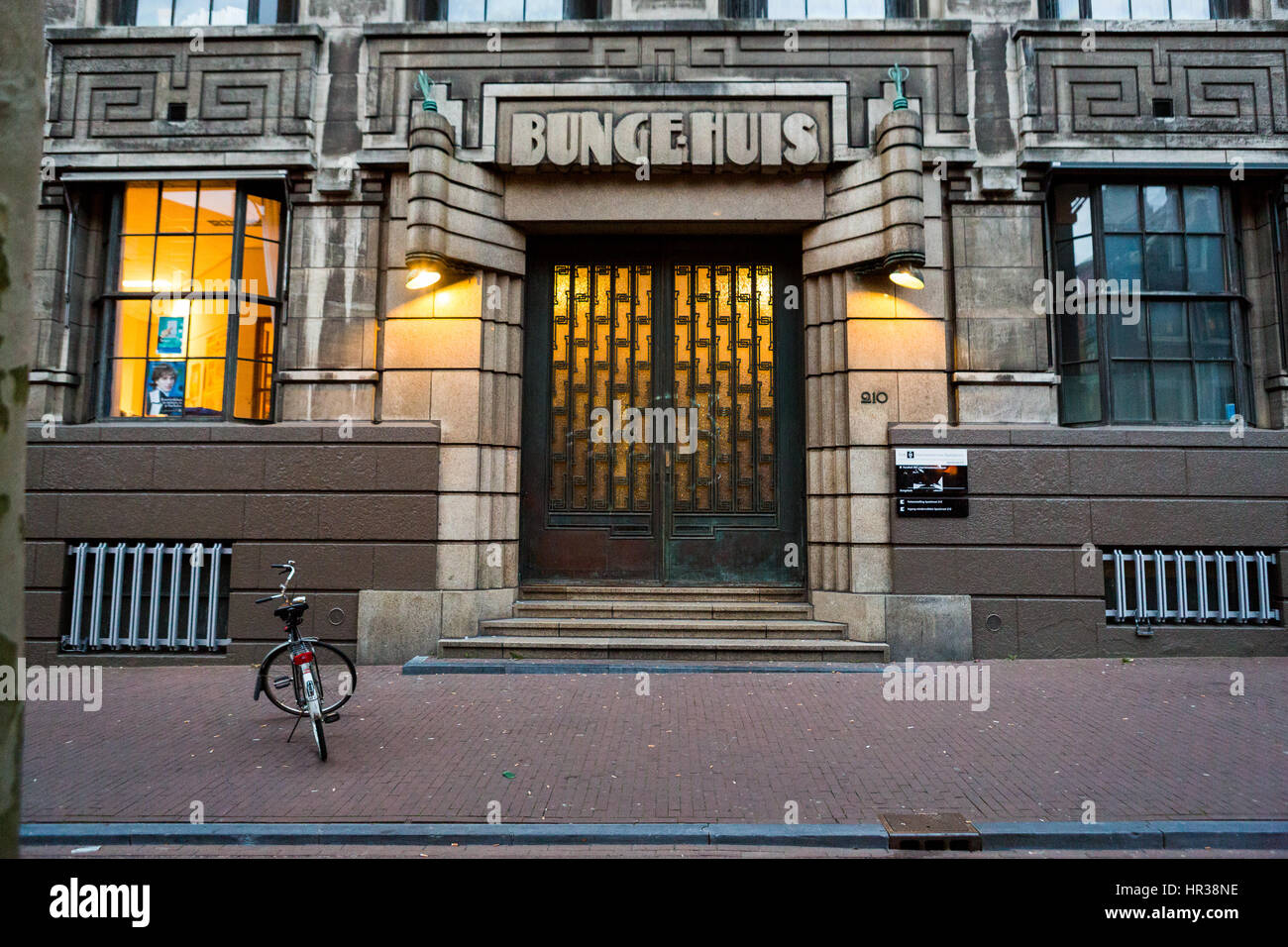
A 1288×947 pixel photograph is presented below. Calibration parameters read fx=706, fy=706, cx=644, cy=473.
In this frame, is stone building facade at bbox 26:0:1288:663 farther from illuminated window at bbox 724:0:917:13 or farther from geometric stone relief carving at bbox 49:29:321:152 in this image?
illuminated window at bbox 724:0:917:13

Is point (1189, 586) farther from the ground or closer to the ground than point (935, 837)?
farther from the ground

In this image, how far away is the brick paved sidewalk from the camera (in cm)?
489

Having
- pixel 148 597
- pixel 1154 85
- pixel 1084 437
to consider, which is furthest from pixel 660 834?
pixel 1154 85

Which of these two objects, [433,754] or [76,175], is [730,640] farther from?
[76,175]

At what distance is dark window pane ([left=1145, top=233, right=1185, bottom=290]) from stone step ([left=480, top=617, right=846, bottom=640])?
6418 millimetres

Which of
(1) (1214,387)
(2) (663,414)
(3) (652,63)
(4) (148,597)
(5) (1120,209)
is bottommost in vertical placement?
(4) (148,597)

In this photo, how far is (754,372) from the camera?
33.5 feet

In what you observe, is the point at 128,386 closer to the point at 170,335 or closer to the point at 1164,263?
the point at 170,335

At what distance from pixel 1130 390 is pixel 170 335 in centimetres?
1308

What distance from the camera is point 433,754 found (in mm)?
5809

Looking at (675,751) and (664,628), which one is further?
(664,628)

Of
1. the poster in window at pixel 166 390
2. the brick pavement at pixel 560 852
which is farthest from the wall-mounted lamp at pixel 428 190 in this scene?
the brick pavement at pixel 560 852

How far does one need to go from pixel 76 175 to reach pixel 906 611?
490 inches

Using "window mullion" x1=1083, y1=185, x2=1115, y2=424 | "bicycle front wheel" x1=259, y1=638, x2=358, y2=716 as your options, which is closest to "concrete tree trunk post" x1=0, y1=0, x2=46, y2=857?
"bicycle front wheel" x1=259, y1=638, x2=358, y2=716
